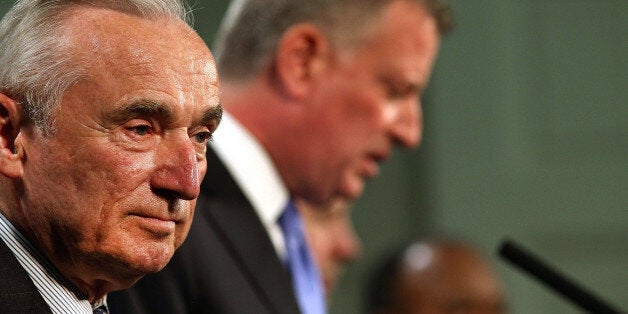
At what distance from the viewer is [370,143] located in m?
2.61

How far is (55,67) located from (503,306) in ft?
8.60

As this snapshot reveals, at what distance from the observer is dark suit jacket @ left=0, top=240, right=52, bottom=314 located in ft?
4.12

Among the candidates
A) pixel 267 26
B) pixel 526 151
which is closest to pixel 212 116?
pixel 267 26

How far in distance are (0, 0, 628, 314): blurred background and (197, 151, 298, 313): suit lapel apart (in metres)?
2.69

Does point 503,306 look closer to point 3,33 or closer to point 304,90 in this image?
point 304,90

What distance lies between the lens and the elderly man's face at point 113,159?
125cm

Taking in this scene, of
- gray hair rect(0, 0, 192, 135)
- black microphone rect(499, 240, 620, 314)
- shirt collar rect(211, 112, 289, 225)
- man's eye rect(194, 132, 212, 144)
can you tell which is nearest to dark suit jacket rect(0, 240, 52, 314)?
gray hair rect(0, 0, 192, 135)

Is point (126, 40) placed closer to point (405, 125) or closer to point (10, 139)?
point (10, 139)

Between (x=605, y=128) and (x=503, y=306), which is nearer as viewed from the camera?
(x=503, y=306)

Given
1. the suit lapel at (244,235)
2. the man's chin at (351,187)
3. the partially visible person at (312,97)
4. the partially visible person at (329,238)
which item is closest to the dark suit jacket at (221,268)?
the suit lapel at (244,235)

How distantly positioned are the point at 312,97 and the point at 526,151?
7.87 ft

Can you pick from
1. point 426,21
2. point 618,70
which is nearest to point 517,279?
point 618,70

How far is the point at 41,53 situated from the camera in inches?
50.1

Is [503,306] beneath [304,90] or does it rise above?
beneath
